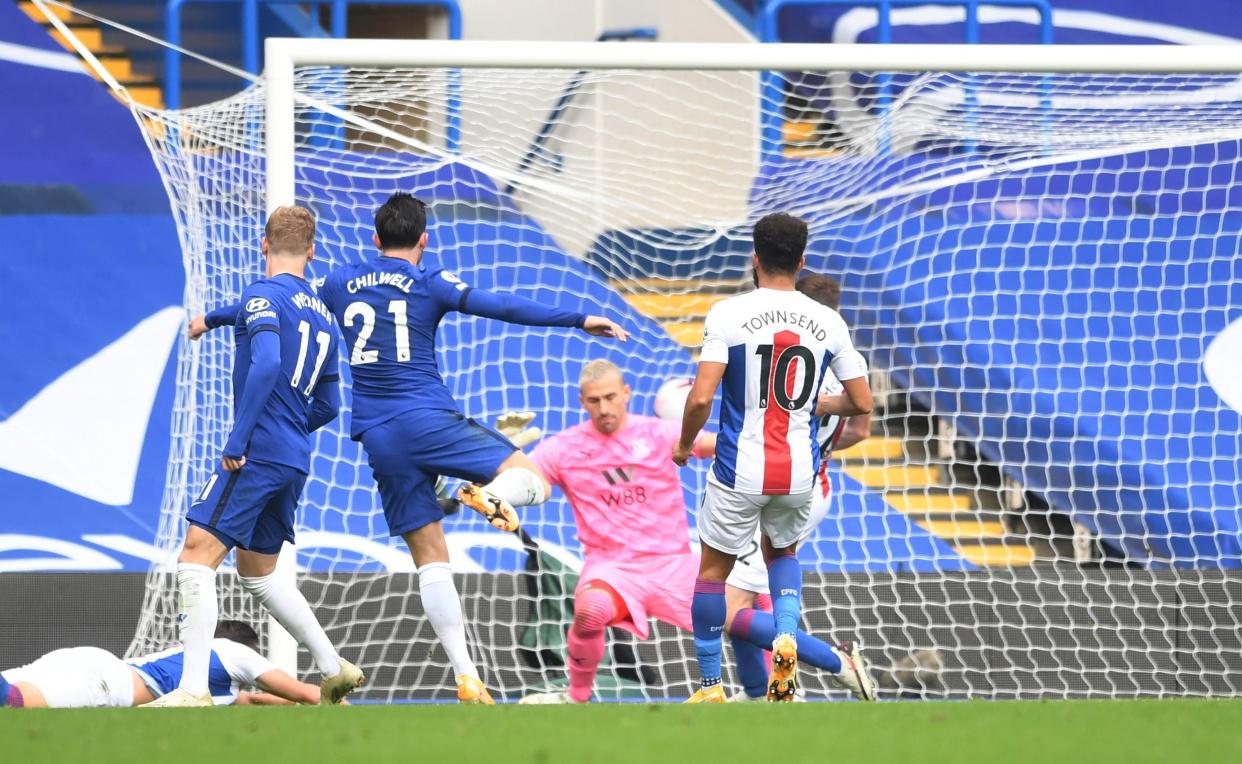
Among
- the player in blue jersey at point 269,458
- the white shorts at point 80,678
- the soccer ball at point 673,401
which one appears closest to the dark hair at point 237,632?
the white shorts at point 80,678

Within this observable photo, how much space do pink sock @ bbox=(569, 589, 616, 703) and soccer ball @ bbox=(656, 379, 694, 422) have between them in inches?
40.4

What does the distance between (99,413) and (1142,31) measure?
746cm

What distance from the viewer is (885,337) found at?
8.81 metres

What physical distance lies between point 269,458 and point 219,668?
1033mm

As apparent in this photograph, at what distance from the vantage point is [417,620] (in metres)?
7.54

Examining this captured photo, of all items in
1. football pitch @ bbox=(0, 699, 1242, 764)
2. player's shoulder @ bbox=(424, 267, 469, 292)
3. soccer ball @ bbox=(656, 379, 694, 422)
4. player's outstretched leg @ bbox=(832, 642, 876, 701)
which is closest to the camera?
football pitch @ bbox=(0, 699, 1242, 764)

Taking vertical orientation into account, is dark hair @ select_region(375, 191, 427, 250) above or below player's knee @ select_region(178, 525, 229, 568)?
above

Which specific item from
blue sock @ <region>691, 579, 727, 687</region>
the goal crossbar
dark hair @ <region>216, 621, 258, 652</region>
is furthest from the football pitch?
the goal crossbar

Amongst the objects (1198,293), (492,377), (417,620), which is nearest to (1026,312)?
(1198,293)

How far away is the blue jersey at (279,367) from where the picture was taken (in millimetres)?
4898

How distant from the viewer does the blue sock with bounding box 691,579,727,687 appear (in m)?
5.02

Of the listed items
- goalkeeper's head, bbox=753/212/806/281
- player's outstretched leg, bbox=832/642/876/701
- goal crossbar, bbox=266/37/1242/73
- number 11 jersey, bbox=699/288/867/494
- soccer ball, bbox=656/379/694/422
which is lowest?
player's outstretched leg, bbox=832/642/876/701

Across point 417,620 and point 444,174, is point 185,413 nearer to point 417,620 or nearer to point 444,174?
point 417,620

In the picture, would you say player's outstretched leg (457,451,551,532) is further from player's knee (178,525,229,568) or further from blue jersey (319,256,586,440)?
player's knee (178,525,229,568)
